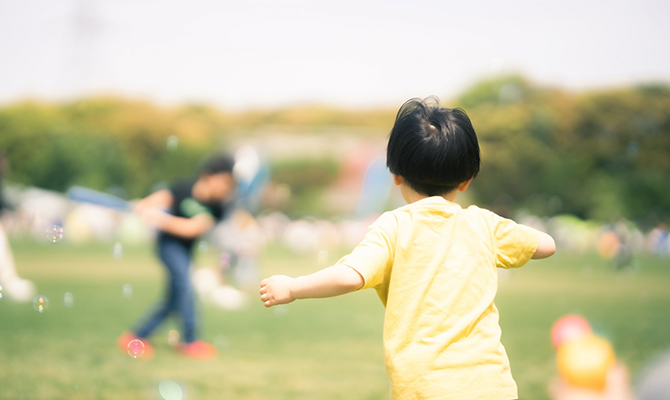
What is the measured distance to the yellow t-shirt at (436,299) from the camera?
138 cm

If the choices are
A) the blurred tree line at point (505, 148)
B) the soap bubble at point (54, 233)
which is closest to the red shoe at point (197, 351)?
the soap bubble at point (54, 233)

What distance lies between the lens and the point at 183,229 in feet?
14.4

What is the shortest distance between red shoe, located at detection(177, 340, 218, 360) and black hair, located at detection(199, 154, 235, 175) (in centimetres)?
129

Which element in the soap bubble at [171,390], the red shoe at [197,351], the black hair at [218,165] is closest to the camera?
the soap bubble at [171,390]

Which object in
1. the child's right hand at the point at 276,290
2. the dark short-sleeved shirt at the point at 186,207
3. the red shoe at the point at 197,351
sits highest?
the child's right hand at the point at 276,290

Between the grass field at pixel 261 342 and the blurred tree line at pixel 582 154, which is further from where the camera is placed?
the blurred tree line at pixel 582 154

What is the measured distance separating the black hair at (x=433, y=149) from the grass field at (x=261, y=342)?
108 cm

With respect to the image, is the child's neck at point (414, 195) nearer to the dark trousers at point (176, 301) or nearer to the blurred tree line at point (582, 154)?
the dark trousers at point (176, 301)

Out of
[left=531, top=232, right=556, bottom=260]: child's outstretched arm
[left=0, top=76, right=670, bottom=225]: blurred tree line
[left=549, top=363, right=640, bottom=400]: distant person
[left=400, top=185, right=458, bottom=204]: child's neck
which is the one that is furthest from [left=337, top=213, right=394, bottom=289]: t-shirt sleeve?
[left=0, top=76, right=670, bottom=225]: blurred tree line

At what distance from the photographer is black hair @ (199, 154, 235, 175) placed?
4.59 m

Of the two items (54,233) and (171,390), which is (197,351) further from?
(54,233)

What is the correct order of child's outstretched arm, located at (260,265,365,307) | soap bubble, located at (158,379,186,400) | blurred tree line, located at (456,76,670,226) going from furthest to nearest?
blurred tree line, located at (456,76,670,226), soap bubble, located at (158,379,186,400), child's outstretched arm, located at (260,265,365,307)

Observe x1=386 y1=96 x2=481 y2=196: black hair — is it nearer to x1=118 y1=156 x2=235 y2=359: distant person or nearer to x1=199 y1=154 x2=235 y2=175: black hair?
x1=118 y1=156 x2=235 y2=359: distant person

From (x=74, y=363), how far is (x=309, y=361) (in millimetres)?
1530
